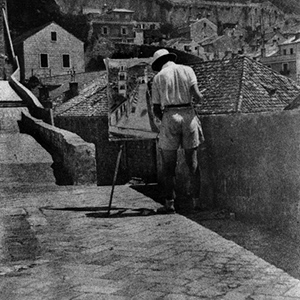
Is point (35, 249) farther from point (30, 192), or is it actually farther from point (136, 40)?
point (136, 40)

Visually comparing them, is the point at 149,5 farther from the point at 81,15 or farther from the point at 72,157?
the point at 72,157

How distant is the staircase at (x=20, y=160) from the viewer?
453 inches

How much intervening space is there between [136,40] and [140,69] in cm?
6484

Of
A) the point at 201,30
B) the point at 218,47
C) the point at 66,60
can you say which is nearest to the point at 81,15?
the point at 66,60

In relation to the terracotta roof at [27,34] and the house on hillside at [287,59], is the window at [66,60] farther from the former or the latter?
the house on hillside at [287,59]

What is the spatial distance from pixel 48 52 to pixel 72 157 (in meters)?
46.2

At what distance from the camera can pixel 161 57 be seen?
654cm

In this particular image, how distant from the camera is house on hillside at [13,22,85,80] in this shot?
2141 inches

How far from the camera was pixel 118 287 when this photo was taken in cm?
375

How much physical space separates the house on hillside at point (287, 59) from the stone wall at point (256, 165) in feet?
166

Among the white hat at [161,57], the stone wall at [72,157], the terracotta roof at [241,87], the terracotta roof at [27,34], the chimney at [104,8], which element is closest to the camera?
the white hat at [161,57]

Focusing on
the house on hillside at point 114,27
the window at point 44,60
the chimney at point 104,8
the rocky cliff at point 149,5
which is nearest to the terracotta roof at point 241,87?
the window at point 44,60

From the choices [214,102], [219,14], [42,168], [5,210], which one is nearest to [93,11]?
[219,14]

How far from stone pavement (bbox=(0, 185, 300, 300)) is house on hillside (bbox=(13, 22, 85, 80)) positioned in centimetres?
4918
